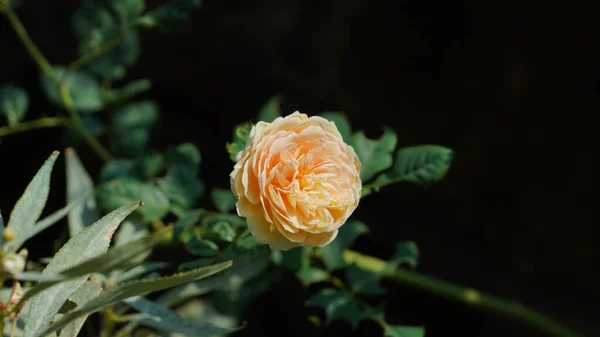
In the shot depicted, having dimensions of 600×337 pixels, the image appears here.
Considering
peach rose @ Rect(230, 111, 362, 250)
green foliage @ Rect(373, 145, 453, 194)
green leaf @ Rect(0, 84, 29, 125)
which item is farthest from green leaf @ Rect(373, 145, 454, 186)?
green leaf @ Rect(0, 84, 29, 125)

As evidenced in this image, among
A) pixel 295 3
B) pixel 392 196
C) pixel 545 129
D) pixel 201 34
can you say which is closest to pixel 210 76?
pixel 201 34

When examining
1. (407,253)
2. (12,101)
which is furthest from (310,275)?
(12,101)

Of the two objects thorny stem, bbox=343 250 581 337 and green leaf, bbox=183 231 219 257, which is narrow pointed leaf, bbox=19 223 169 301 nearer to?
green leaf, bbox=183 231 219 257

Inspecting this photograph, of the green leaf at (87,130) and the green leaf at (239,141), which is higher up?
the green leaf at (239,141)

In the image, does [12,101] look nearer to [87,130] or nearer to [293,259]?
[87,130]

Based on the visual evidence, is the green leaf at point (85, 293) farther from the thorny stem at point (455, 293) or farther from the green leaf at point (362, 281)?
the thorny stem at point (455, 293)

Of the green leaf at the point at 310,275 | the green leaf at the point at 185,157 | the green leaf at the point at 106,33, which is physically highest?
the green leaf at the point at 106,33

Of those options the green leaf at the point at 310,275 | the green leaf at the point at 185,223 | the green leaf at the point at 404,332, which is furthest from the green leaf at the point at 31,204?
the green leaf at the point at 404,332
